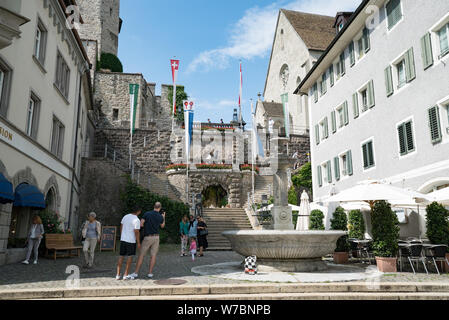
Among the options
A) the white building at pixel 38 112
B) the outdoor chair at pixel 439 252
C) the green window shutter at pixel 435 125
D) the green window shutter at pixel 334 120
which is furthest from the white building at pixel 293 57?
the outdoor chair at pixel 439 252

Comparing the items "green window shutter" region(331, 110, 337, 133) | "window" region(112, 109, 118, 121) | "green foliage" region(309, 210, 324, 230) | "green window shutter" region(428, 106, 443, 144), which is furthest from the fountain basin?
"window" region(112, 109, 118, 121)

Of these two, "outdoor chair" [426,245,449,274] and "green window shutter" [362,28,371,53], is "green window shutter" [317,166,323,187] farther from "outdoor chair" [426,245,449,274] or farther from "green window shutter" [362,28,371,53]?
"outdoor chair" [426,245,449,274]

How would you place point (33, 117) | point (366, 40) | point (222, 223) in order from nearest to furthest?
point (33, 117) < point (366, 40) < point (222, 223)

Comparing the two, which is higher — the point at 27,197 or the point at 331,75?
the point at 331,75

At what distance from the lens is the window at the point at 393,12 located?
15.1 metres

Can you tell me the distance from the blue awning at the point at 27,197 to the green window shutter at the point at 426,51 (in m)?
14.8

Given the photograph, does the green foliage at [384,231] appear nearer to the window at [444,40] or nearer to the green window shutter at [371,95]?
the window at [444,40]

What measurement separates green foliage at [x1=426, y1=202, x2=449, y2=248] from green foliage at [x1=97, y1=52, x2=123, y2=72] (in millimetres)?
39089

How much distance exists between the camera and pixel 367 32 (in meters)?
17.6

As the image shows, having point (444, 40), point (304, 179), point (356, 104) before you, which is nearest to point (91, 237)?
point (444, 40)

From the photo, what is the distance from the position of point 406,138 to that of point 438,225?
5.70 metres

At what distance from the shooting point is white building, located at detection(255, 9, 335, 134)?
3650 cm

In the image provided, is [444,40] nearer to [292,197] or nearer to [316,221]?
[316,221]

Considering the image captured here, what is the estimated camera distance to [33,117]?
42.8 ft
